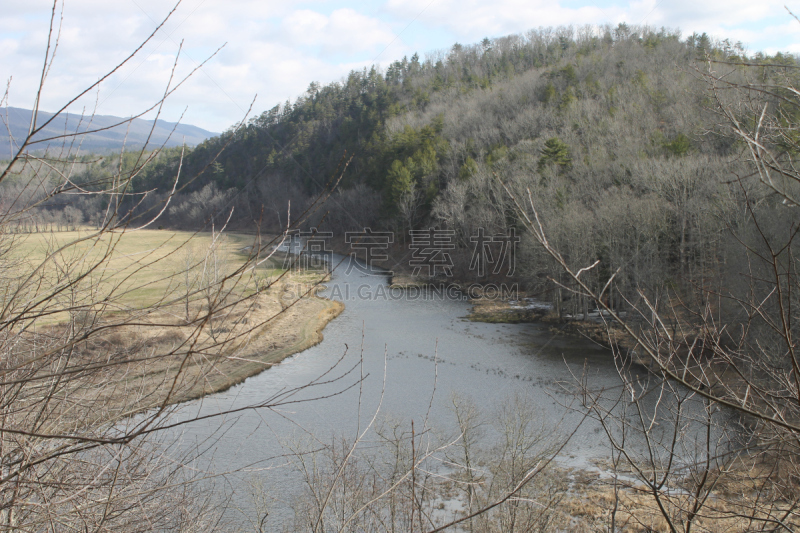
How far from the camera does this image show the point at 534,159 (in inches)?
1267

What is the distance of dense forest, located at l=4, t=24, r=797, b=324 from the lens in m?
19.8

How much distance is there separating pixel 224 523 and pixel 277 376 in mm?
9333

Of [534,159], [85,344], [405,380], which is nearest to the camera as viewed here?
[85,344]

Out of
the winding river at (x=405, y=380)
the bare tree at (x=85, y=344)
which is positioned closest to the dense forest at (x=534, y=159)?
the bare tree at (x=85, y=344)

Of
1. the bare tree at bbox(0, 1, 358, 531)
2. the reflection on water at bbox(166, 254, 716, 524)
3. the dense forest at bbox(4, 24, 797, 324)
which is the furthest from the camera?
the dense forest at bbox(4, 24, 797, 324)

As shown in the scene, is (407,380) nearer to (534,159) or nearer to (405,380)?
(405,380)

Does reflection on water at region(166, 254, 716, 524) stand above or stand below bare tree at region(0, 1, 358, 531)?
below

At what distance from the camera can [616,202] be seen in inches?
934
